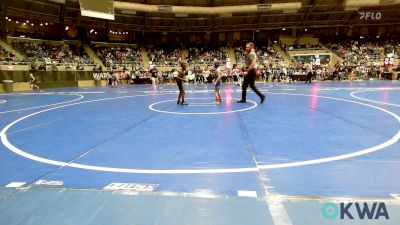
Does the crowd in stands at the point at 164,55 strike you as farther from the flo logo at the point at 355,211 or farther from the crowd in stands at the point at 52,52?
the flo logo at the point at 355,211

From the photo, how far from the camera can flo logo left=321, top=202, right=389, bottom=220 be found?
2.64 meters

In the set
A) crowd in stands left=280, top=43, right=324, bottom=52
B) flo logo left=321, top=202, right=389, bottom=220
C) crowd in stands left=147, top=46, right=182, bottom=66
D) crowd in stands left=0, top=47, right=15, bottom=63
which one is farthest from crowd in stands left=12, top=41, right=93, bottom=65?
flo logo left=321, top=202, right=389, bottom=220

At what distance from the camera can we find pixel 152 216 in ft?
8.95

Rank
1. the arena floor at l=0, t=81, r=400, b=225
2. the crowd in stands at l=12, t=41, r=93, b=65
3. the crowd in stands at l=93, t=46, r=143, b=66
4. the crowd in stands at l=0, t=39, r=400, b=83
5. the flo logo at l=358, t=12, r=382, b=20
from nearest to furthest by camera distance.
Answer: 1. the arena floor at l=0, t=81, r=400, b=225
2. the crowd in stands at l=12, t=41, r=93, b=65
3. the crowd in stands at l=0, t=39, r=400, b=83
4. the crowd in stands at l=93, t=46, r=143, b=66
5. the flo logo at l=358, t=12, r=382, b=20

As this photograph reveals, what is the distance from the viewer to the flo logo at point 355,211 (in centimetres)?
264

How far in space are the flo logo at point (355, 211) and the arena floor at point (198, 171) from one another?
0.07 metres

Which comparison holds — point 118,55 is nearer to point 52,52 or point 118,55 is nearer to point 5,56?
point 52,52

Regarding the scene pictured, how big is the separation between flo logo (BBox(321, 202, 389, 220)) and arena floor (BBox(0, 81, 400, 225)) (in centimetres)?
7

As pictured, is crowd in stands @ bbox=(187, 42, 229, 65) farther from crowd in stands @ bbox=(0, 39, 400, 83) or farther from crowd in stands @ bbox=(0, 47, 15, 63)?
crowd in stands @ bbox=(0, 47, 15, 63)

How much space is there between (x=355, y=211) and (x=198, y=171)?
→ 1.86 m

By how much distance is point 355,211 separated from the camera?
2730 mm

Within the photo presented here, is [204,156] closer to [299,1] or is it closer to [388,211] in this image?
[388,211]

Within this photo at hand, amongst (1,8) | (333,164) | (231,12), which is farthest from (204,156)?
(231,12)

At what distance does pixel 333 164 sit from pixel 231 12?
3411 cm
